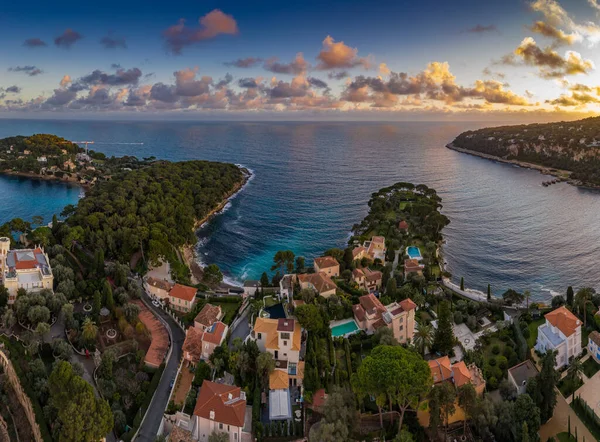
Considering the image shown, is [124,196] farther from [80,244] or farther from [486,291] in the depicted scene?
[486,291]

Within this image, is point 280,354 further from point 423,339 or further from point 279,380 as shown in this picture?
point 423,339

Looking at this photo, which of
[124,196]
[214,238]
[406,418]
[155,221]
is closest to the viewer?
[406,418]

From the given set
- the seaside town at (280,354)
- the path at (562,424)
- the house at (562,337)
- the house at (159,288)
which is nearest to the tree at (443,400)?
the seaside town at (280,354)

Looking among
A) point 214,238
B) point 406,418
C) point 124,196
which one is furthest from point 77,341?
point 124,196

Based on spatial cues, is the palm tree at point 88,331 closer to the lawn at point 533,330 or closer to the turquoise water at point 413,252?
the lawn at point 533,330

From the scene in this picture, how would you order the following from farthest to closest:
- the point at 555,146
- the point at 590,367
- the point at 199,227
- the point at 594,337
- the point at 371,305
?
the point at 555,146
the point at 199,227
the point at 371,305
the point at 594,337
the point at 590,367

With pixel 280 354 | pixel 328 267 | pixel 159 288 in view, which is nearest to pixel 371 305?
pixel 280 354
